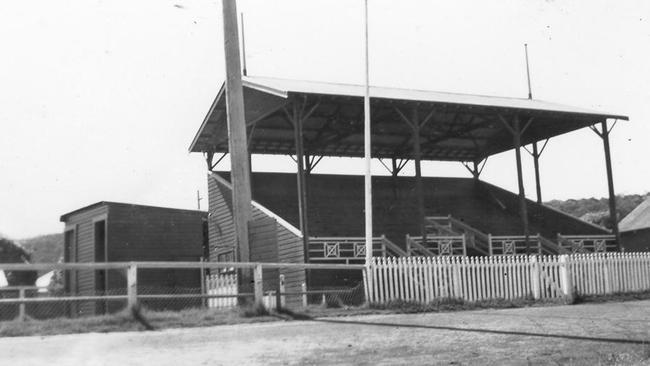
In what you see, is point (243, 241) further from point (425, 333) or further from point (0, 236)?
point (0, 236)

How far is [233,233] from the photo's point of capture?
98.1 feet

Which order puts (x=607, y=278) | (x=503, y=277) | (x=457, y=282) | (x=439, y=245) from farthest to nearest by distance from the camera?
(x=439, y=245) → (x=607, y=278) → (x=503, y=277) → (x=457, y=282)

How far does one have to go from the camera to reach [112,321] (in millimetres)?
12125

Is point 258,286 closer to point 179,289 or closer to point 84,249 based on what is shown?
point 179,289

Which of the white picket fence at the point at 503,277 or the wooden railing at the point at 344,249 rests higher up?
the wooden railing at the point at 344,249

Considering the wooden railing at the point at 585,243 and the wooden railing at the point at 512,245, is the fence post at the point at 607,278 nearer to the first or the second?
the wooden railing at the point at 512,245

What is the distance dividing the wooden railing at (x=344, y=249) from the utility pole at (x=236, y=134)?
25.5 ft

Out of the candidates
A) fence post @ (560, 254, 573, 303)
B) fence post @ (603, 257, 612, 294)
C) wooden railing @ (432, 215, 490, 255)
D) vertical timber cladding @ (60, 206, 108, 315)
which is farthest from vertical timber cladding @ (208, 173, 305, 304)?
fence post @ (603, 257, 612, 294)

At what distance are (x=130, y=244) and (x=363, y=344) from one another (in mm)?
19263

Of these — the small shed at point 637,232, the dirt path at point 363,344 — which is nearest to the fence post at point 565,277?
the dirt path at point 363,344

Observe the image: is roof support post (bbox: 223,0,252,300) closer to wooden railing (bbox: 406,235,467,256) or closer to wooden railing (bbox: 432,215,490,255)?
wooden railing (bbox: 406,235,467,256)

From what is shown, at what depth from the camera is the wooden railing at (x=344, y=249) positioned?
990 inches

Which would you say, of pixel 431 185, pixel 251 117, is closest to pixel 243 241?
pixel 251 117

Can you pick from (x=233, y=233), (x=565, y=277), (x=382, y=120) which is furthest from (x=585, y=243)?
(x=233, y=233)
